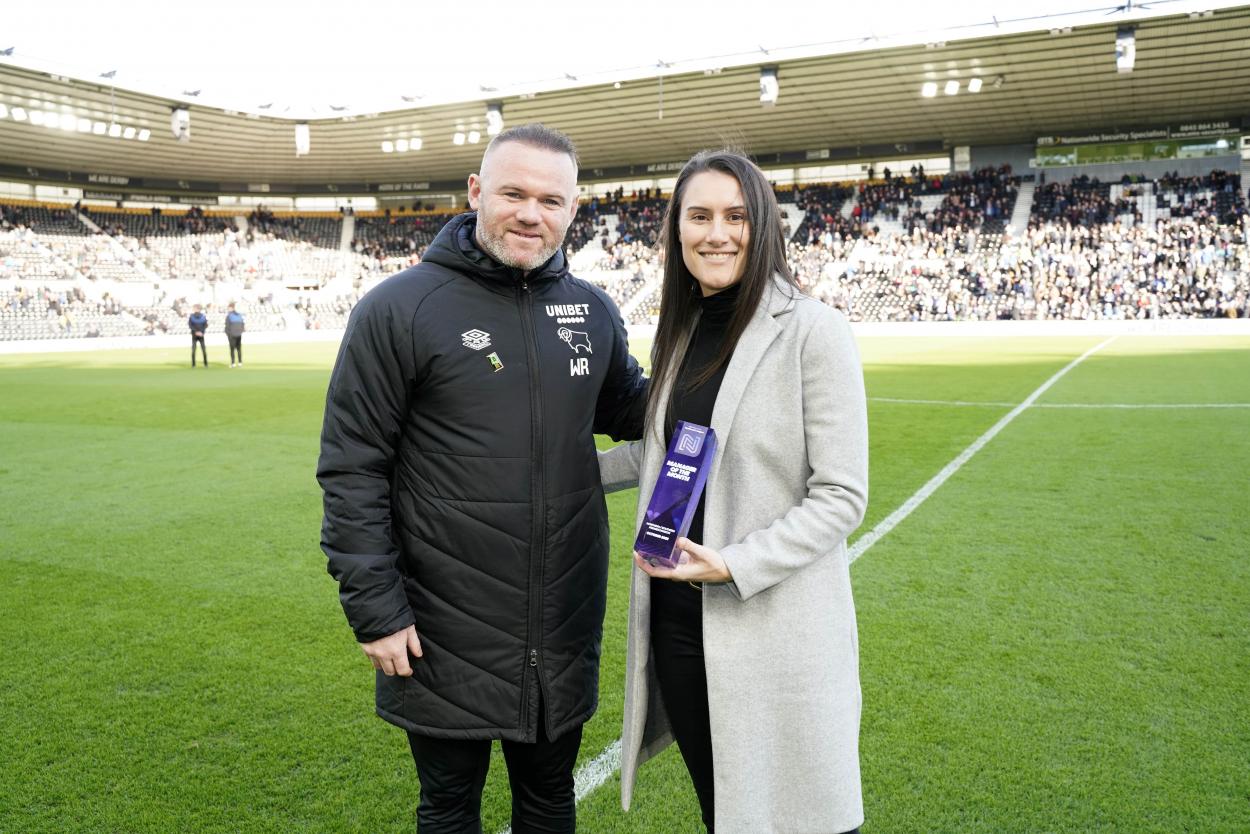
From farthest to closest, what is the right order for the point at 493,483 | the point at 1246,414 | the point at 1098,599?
the point at 1246,414
the point at 1098,599
the point at 493,483

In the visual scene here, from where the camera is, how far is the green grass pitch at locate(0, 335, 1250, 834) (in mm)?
3141

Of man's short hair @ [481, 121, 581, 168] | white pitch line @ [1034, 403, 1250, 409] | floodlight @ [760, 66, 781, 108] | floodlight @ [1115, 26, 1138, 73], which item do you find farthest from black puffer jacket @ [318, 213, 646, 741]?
floodlight @ [760, 66, 781, 108]

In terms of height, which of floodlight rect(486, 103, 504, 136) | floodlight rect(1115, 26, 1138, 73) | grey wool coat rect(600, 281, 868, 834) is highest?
floodlight rect(486, 103, 504, 136)

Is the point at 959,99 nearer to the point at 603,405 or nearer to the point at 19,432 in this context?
the point at 19,432

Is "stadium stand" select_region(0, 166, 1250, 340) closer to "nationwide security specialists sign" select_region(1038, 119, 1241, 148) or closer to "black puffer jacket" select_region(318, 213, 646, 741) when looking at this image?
"nationwide security specialists sign" select_region(1038, 119, 1241, 148)

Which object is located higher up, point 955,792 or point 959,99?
point 959,99

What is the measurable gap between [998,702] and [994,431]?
733 cm

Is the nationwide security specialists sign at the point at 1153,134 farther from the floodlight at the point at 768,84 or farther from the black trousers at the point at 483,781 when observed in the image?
the black trousers at the point at 483,781

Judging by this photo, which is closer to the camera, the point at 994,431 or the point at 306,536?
the point at 306,536

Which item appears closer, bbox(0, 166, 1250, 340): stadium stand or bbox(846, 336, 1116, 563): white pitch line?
bbox(846, 336, 1116, 563): white pitch line

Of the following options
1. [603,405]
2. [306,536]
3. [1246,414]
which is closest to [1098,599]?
[603,405]

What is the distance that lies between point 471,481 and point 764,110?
36853mm

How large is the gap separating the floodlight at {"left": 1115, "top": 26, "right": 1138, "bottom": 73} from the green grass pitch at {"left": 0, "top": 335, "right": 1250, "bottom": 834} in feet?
75.2

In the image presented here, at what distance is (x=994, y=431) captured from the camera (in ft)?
34.6
